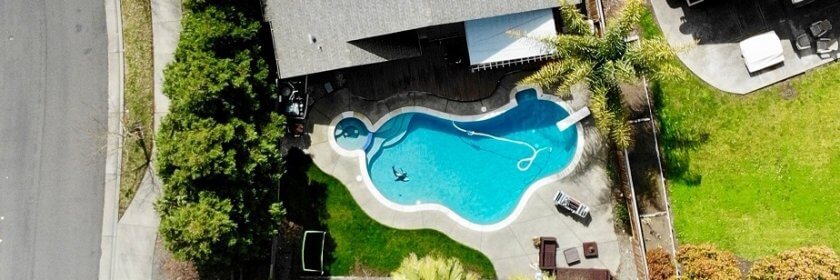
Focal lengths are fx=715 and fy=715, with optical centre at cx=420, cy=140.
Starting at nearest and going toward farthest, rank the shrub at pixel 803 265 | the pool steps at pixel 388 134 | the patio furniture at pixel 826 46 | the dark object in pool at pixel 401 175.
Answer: the shrub at pixel 803 265, the patio furniture at pixel 826 46, the dark object in pool at pixel 401 175, the pool steps at pixel 388 134

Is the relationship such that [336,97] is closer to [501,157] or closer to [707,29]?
[501,157]

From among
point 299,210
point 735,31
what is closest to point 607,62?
point 735,31

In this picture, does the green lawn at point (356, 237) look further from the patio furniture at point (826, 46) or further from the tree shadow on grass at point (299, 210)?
the patio furniture at point (826, 46)

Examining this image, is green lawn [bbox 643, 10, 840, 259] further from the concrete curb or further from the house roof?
the concrete curb

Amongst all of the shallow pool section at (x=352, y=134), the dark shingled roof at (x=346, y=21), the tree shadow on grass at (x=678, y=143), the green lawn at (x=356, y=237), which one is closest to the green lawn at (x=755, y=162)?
the tree shadow on grass at (x=678, y=143)

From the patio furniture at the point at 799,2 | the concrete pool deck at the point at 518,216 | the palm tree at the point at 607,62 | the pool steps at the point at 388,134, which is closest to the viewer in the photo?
the palm tree at the point at 607,62

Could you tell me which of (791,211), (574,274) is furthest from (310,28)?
(791,211)

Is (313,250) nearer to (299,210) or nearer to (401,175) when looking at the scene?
(299,210)
